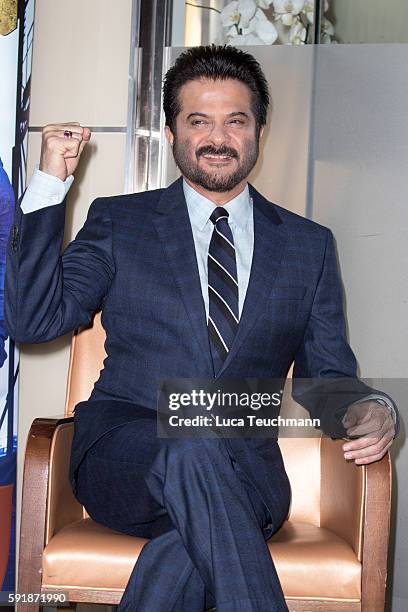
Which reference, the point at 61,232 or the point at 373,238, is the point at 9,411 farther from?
the point at 373,238

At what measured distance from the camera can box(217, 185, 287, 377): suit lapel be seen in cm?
217

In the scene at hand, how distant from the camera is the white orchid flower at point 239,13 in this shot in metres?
2.87

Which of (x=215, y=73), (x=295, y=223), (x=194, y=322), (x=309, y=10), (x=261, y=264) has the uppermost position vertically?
(x=309, y=10)

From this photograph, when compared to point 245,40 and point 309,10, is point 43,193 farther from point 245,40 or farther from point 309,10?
Result: point 309,10

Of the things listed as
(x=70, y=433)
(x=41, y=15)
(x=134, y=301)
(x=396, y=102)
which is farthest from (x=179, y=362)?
(x=41, y=15)

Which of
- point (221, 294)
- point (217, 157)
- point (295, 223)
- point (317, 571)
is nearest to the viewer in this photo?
point (317, 571)

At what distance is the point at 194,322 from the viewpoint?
2.12 metres

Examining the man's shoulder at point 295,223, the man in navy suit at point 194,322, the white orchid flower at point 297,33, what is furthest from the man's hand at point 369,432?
the white orchid flower at point 297,33

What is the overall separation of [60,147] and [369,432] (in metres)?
0.96

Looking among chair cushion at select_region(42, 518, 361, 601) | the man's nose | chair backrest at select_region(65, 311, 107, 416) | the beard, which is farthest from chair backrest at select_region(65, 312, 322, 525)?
the man's nose

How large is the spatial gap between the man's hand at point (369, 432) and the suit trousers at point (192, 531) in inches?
13.6

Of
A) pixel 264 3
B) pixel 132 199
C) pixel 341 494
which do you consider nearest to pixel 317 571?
pixel 341 494

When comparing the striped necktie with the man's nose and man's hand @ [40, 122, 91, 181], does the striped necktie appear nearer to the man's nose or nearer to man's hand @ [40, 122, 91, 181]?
the man's nose

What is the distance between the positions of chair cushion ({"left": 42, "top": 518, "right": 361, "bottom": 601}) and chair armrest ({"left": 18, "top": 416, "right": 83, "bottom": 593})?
3 cm
